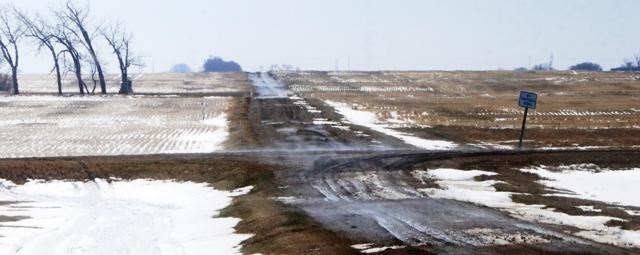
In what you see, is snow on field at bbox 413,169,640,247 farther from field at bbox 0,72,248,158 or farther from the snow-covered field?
the snow-covered field

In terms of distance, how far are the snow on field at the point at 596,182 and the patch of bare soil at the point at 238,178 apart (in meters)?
8.21

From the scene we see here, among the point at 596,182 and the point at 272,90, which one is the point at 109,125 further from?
the point at 272,90

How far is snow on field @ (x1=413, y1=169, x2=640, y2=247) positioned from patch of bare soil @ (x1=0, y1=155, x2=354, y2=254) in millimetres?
4356

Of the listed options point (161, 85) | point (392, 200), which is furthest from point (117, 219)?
point (161, 85)

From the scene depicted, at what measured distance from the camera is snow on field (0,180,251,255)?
579 inches

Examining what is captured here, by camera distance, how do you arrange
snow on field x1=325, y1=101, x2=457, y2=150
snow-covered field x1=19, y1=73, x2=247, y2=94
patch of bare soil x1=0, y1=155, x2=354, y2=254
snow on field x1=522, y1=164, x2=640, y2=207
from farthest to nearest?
snow-covered field x1=19, y1=73, x2=247, y2=94 → snow on field x1=325, y1=101, x2=457, y2=150 → snow on field x1=522, y1=164, x2=640, y2=207 → patch of bare soil x1=0, y1=155, x2=354, y2=254

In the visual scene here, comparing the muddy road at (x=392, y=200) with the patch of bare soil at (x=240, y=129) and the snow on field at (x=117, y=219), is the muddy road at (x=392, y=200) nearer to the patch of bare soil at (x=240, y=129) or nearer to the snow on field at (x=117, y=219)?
the patch of bare soil at (x=240, y=129)

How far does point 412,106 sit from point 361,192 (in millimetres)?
37318

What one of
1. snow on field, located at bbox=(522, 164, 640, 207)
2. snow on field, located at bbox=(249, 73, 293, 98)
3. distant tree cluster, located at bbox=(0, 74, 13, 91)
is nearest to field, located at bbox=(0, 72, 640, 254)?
snow on field, located at bbox=(522, 164, 640, 207)

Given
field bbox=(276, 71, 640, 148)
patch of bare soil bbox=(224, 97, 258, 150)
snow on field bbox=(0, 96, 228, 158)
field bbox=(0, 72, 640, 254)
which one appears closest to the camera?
field bbox=(0, 72, 640, 254)

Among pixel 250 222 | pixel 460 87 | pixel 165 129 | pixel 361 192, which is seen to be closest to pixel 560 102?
pixel 460 87

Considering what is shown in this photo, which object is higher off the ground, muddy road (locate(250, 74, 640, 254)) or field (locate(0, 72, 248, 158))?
muddy road (locate(250, 74, 640, 254))

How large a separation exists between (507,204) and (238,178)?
876 centimetres

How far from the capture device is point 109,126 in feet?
138
